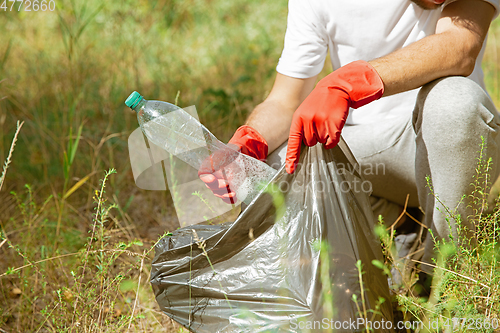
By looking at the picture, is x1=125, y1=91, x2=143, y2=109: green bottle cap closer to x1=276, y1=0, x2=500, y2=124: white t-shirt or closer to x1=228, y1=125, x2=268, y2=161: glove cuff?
x1=228, y1=125, x2=268, y2=161: glove cuff

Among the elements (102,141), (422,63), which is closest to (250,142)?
(422,63)

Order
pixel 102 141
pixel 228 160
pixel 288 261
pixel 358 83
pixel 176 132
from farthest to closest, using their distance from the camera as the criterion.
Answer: pixel 102 141 < pixel 176 132 < pixel 228 160 < pixel 358 83 < pixel 288 261

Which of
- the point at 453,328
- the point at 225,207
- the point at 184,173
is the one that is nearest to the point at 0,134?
the point at 184,173

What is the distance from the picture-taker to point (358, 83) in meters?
1.27

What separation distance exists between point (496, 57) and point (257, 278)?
3.77 meters

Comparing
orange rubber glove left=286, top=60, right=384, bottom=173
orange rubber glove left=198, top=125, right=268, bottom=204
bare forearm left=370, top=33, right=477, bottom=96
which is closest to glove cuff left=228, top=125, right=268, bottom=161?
orange rubber glove left=198, top=125, right=268, bottom=204

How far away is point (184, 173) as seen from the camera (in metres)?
2.03

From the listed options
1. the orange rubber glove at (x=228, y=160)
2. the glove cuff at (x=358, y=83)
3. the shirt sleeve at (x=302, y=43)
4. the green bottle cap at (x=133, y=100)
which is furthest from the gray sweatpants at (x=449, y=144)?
the green bottle cap at (x=133, y=100)

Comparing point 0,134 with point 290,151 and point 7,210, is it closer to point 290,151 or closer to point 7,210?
point 7,210

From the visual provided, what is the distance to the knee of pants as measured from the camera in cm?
127

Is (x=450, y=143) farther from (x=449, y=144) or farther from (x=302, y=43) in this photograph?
(x=302, y=43)

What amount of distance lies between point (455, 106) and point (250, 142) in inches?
28.8

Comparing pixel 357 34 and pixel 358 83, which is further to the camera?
pixel 357 34

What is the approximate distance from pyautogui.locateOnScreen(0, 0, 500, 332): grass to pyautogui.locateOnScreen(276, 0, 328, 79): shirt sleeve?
53 centimetres
